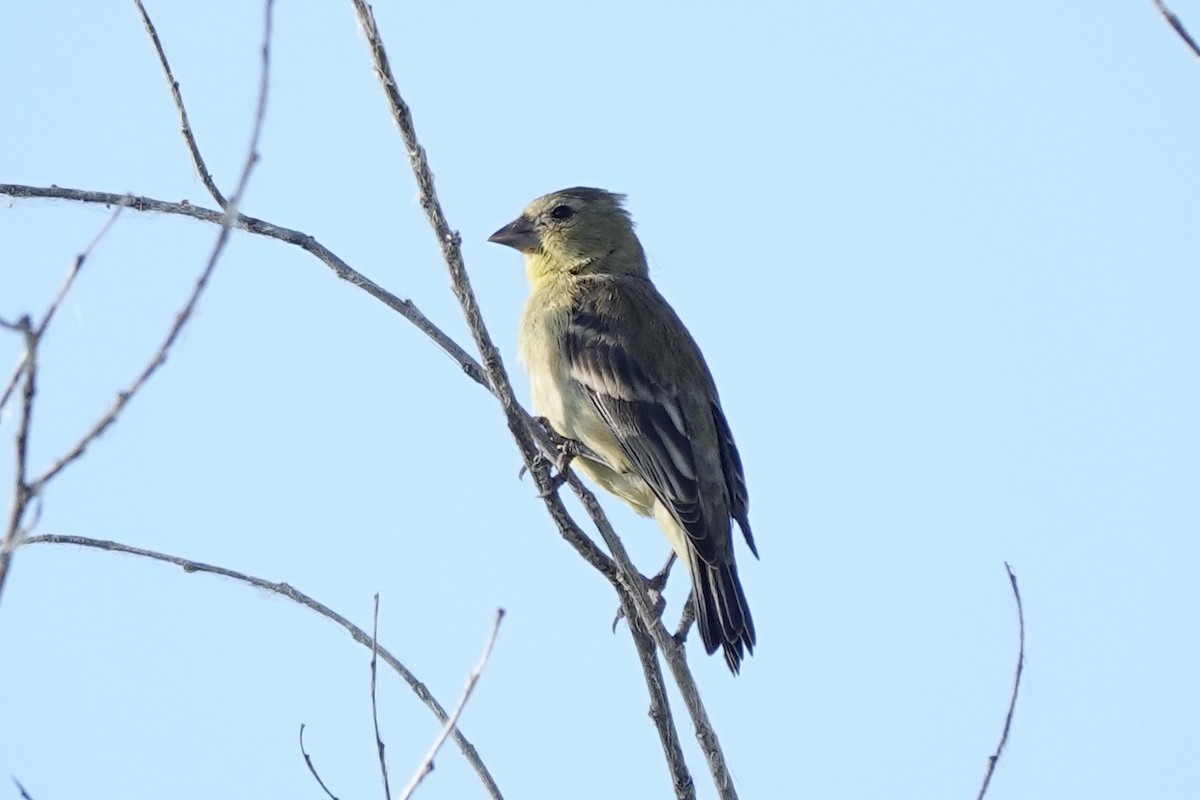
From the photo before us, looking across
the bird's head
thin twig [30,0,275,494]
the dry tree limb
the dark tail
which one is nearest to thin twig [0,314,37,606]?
thin twig [30,0,275,494]

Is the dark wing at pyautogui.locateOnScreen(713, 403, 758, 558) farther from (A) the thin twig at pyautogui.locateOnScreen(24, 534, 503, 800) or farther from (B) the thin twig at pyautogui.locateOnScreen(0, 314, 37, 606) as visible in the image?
(B) the thin twig at pyautogui.locateOnScreen(0, 314, 37, 606)

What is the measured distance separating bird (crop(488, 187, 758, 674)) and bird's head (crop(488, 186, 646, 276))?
16 cm

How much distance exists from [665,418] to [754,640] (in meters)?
1.13

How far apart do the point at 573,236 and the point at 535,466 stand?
148 inches

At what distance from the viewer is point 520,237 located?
775 centimetres

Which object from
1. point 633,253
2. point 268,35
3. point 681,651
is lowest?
point 681,651

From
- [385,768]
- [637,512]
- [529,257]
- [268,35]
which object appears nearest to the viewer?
[268,35]

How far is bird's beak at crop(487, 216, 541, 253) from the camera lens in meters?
7.73

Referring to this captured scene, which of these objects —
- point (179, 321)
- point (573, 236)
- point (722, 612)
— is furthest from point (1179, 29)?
point (573, 236)

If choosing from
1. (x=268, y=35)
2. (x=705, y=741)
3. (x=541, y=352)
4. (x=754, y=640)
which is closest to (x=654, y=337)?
(x=541, y=352)

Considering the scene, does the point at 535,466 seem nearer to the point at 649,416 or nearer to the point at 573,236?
the point at 649,416

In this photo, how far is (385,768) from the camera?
365cm

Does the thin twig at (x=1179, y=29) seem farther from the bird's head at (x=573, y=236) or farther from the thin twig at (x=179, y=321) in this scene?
the bird's head at (x=573, y=236)

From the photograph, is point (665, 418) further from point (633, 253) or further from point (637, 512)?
point (633, 253)
